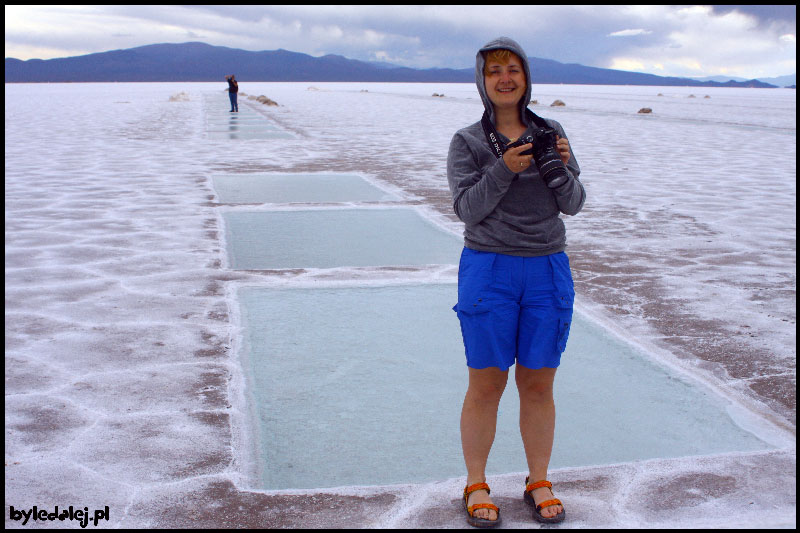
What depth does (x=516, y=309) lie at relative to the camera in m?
2.44

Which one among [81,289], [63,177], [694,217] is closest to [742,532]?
[81,289]

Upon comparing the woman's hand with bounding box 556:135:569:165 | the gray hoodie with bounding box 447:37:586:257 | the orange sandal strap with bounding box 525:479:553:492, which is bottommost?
the orange sandal strap with bounding box 525:479:553:492

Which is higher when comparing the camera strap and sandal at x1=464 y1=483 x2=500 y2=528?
the camera strap

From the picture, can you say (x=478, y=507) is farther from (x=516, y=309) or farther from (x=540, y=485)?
(x=516, y=309)

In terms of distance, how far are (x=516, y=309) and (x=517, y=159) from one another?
17.6 inches

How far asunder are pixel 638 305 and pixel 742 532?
2495 millimetres

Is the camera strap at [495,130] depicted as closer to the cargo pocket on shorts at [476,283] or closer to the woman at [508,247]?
the woman at [508,247]

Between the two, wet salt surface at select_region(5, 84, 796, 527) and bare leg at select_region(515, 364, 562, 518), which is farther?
wet salt surface at select_region(5, 84, 796, 527)

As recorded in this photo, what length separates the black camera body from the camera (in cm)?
233

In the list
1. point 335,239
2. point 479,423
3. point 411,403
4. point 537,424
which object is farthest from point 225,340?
point 335,239

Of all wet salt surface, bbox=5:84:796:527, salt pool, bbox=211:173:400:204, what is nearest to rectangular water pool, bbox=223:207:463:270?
wet salt surface, bbox=5:84:796:527

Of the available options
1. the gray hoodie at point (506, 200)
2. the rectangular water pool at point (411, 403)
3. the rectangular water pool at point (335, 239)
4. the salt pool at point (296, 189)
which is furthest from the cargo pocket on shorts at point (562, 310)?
the salt pool at point (296, 189)

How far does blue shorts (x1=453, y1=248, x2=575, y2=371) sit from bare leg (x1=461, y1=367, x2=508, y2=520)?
0.11 metres

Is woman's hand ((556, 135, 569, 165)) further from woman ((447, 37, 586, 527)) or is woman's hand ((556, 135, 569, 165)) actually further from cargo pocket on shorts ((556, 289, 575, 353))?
cargo pocket on shorts ((556, 289, 575, 353))
